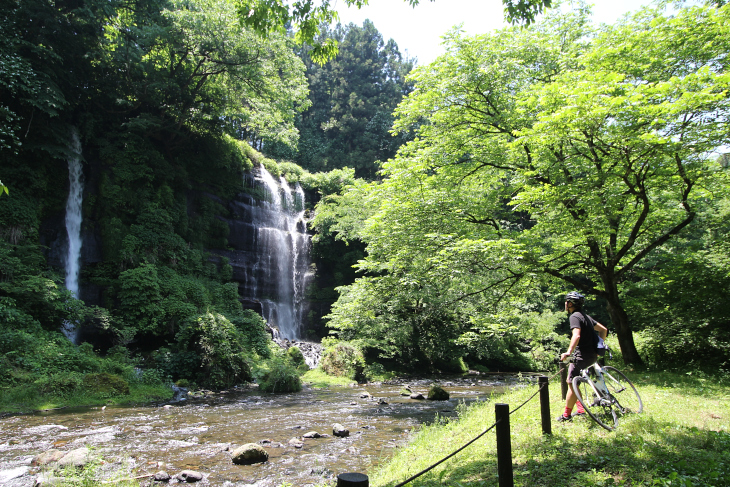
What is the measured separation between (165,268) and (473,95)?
14.9 m

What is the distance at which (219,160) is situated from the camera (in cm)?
2439

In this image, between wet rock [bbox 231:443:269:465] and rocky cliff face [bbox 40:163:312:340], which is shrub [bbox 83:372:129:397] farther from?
rocky cliff face [bbox 40:163:312:340]

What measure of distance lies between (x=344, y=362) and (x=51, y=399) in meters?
10.2

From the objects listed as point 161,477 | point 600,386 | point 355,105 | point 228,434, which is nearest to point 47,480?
point 161,477

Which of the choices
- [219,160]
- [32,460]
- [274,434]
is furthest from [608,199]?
[219,160]

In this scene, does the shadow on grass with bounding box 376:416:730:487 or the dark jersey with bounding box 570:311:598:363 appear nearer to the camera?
the shadow on grass with bounding box 376:416:730:487

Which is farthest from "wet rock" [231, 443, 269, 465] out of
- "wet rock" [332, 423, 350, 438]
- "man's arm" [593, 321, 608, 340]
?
"man's arm" [593, 321, 608, 340]

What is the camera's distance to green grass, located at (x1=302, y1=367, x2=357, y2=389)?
52.9 ft

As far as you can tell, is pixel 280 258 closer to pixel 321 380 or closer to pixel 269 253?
pixel 269 253

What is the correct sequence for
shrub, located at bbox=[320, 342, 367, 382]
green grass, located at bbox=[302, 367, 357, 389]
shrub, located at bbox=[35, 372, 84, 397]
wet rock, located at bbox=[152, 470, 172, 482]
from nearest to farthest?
1. wet rock, located at bbox=[152, 470, 172, 482]
2. shrub, located at bbox=[35, 372, 84, 397]
3. green grass, located at bbox=[302, 367, 357, 389]
4. shrub, located at bbox=[320, 342, 367, 382]

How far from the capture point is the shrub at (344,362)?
17.6 m

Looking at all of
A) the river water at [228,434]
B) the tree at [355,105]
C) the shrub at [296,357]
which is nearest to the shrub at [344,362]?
the shrub at [296,357]

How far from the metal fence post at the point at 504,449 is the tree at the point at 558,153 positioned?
5.45 meters

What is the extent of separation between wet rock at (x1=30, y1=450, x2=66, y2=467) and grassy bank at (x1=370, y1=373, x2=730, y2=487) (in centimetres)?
484
